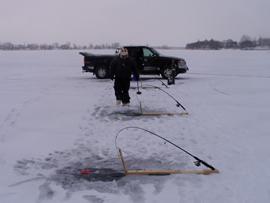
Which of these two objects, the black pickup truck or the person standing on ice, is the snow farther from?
the black pickup truck

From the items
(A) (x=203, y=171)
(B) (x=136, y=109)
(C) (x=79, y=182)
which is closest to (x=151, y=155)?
(A) (x=203, y=171)

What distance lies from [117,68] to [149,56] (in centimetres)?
888

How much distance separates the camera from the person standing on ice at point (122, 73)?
11.2 m

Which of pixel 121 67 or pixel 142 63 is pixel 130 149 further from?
pixel 142 63

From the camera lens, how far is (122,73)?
11250mm

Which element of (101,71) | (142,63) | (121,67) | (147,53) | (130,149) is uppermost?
(147,53)

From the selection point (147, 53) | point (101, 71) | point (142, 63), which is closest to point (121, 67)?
point (142, 63)

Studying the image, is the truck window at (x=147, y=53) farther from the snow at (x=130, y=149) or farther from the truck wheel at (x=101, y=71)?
the snow at (x=130, y=149)

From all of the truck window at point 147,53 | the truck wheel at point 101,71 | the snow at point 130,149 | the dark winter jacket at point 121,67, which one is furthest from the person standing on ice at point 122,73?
the truck window at point 147,53

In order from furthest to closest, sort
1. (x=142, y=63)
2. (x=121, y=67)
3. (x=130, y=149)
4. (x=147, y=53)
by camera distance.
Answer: (x=147, y=53) < (x=142, y=63) < (x=121, y=67) < (x=130, y=149)

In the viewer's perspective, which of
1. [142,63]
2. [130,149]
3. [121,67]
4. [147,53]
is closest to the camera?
[130,149]

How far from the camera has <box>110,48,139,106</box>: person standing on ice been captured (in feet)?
36.8

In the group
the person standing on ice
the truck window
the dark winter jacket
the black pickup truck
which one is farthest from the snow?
the truck window

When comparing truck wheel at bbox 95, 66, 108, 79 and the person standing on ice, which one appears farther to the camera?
truck wheel at bbox 95, 66, 108, 79
